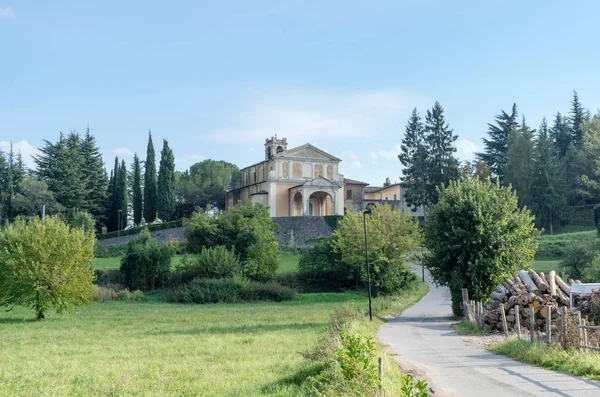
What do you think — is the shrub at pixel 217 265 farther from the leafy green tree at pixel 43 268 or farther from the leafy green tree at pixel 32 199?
the leafy green tree at pixel 32 199

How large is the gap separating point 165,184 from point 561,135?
5419 cm

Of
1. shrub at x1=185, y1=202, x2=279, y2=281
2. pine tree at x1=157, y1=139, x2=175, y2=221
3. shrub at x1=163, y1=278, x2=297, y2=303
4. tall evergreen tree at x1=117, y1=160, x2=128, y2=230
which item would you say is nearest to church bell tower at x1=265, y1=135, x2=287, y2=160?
pine tree at x1=157, y1=139, x2=175, y2=221

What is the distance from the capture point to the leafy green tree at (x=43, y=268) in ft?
98.0

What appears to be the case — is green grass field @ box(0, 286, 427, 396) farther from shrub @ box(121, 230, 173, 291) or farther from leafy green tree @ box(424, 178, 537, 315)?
shrub @ box(121, 230, 173, 291)

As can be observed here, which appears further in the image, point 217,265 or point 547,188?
point 547,188

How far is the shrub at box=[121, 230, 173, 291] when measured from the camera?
4759 centimetres

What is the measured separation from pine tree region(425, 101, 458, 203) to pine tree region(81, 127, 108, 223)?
42.0 m

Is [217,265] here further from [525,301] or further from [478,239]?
[525,301]

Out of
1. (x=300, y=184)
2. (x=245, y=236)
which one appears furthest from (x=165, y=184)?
(x=245, y=236)

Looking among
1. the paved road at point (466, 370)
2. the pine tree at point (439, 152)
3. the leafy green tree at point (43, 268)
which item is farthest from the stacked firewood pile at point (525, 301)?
the pine tree at point (439, 152)

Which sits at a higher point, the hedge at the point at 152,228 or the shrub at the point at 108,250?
the hedge at the point at 152,228

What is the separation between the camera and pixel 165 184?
77.5 metres

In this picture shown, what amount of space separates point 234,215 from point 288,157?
27119 mm

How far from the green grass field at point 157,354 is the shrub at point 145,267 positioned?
52.1ft
